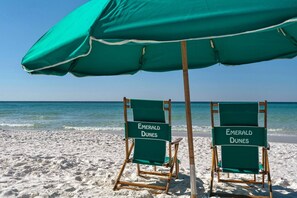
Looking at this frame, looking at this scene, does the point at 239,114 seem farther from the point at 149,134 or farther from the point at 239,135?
the point at 149,134

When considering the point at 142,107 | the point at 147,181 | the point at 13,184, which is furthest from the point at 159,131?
the point at 13,184

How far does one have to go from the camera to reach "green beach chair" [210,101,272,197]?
307 centimetres

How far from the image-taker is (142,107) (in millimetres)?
3336

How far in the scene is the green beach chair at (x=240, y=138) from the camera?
307 centimetres

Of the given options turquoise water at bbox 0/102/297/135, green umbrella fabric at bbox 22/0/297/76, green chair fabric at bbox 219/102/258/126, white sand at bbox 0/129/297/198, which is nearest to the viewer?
green umbrella fabric at bbox 22/0/297/76

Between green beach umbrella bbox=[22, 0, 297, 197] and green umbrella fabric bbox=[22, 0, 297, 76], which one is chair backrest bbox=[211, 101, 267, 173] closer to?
green beach umbrella bbox=[22, 0, 297, 197]

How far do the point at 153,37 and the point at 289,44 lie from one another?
224 cm

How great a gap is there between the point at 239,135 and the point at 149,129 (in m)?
0.93

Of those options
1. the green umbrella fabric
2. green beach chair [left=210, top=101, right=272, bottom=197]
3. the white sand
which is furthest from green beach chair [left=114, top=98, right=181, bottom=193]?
the green umbrella fabric

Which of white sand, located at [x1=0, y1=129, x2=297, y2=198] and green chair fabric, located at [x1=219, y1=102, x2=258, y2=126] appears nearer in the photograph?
green chair fabric, located at [x1=219, y1=102, x2=258, y2=126]

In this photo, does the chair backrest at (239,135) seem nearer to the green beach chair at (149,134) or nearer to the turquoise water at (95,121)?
the green beach chair at (149,134)

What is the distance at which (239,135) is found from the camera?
3.14 meters

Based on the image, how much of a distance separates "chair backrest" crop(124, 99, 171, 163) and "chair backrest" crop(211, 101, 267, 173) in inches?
20.7

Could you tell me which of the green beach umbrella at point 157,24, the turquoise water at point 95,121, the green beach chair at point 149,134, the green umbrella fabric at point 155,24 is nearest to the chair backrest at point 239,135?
the green beach chair at point 149,134
